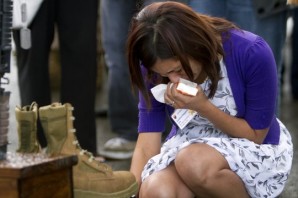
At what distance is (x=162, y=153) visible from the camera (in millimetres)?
2643

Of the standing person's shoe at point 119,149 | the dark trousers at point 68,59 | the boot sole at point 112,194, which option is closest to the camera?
the boot sole at point 112,194

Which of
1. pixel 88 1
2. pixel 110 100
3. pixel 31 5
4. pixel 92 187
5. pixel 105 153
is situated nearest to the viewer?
pixel 92 187

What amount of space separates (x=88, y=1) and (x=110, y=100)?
0.76 m

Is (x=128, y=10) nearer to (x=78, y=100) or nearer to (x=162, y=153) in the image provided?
(x=78, y=100)

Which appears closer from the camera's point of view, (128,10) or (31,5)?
(31,5)

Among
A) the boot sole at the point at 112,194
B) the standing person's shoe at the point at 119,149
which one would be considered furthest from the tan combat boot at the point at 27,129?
the standing person's shoe at the point at 119,149

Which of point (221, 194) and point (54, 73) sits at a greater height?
point (221, 194)

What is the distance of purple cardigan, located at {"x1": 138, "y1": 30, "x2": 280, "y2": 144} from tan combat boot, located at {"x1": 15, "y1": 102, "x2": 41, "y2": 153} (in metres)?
0.70

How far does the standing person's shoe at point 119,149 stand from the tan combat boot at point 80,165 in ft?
4.39

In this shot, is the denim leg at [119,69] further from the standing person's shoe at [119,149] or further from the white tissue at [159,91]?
the white tissue at [159,91]

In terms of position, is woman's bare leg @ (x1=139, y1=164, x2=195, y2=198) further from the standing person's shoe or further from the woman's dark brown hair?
the standing person's shoe

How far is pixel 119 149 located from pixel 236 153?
56.3 inches

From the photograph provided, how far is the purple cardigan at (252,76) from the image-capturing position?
248 cm

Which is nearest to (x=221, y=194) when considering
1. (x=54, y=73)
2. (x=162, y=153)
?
(x=162, y=153)
